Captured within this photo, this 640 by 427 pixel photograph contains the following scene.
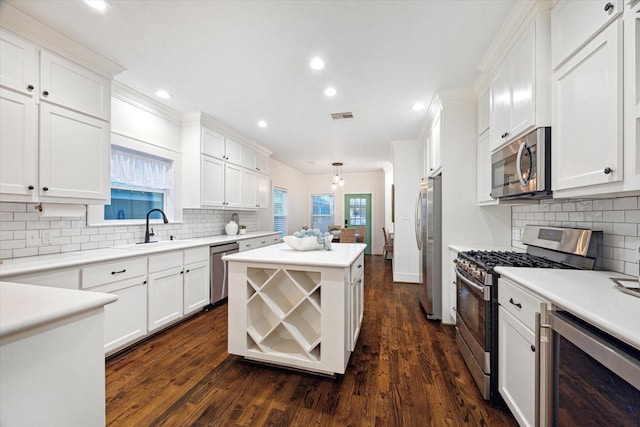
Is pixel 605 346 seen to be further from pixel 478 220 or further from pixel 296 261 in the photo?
pixel 478 220

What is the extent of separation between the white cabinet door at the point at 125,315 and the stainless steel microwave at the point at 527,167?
10.7 ft

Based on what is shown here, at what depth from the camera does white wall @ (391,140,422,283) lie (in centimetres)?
485

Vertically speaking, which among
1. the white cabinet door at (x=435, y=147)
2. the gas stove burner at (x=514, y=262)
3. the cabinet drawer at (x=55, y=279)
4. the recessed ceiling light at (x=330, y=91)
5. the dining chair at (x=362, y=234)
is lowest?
the dining chair at (x=362, y=234)

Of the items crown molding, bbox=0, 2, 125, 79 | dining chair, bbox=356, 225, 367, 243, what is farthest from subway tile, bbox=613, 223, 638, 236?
dining chair, bbox=356, 225, 367, 243

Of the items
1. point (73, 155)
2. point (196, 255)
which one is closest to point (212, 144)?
point (196, 255)

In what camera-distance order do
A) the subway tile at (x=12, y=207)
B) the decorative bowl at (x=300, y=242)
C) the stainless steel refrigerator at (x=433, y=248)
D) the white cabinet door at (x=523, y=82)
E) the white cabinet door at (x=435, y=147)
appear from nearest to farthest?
the white cabinet door at (x=523, y=82), the subway tile at (x=12, y=207), the decorative bowl at (x=300, y=242), the stainless steel refrigerator at (x=433, y=248), the white cabinet door at (x=435, y=147)

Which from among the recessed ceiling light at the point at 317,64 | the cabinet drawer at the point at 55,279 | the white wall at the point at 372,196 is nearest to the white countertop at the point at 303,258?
the cabinet drawer at the point at 55,279

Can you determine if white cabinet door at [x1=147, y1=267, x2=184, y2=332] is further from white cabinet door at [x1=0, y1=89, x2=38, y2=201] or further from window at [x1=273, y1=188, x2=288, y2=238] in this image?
window at [x1=273, y1=188, x2=288, y2=238]

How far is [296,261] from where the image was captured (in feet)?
6.49

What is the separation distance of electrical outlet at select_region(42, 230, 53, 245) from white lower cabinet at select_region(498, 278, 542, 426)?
3.55 meters

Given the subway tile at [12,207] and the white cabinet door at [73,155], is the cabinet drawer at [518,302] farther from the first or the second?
the subway tile at [12,207]

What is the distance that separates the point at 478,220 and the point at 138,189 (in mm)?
3993

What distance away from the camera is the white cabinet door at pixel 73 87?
2.04 meters

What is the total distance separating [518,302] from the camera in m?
1.45
